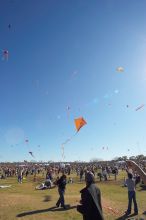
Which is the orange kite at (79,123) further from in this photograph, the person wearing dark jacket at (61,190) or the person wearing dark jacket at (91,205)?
the person wearing dark jacket at (91,205)

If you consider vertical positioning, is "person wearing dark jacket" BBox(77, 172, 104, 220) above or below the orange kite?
below

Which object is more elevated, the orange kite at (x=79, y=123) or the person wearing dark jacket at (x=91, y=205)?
the orange kite at (x=79, y=123)

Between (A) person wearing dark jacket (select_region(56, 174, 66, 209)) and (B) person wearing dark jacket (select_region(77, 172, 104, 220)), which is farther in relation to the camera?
(A) person wearing dark jacket (select_region(56, 174, 66, 209))

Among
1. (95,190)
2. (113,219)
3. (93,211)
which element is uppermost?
(95,190)

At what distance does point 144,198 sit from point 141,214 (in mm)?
6109

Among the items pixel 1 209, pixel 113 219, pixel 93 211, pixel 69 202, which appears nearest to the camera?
pixel 93 211

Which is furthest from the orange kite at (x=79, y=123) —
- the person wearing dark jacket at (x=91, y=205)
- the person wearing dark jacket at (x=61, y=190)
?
the person wearing dark jacket at (x=91, y=205)

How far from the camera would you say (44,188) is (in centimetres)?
2812

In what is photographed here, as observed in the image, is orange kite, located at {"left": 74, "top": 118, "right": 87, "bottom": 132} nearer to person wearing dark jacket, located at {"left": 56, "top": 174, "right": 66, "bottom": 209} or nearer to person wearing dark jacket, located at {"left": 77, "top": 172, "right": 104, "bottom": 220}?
person wearing dark jacket, located at {"left": 56, "top": 174, "right": 66, "bottom": 209}

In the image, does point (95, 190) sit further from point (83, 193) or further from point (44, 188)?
point (44, 188)

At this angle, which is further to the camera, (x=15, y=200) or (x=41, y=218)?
(x=15, y=200)

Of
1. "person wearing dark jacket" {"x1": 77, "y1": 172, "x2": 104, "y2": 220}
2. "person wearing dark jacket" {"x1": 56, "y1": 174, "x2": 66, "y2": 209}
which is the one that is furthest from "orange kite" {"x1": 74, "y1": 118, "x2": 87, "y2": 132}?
"person wearing dark jacket" {"x1": 77, "y1": 172, "x2": 104, "y2": 220}

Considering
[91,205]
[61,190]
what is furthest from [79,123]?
[91,205]

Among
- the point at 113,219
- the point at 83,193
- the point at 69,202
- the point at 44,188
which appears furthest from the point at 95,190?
the point at 44,188
